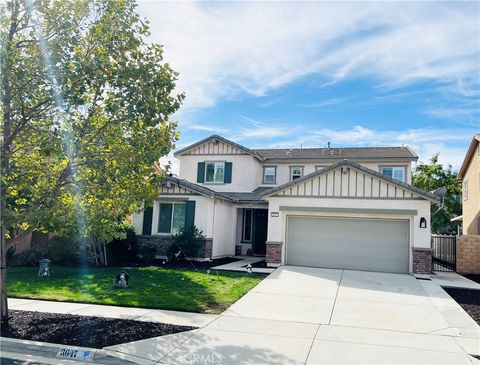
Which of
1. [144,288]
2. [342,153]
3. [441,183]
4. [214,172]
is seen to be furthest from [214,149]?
[441,183]

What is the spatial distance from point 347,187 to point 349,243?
92.7 inches

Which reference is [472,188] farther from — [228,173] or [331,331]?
[331,331]

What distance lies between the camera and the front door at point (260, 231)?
22.3 metres

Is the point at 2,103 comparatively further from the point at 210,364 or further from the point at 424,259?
the point at 424,259

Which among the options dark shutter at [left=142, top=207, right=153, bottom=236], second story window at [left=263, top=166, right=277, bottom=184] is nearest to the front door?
second story window at [left=263, top=166, right=277, bottom=184]

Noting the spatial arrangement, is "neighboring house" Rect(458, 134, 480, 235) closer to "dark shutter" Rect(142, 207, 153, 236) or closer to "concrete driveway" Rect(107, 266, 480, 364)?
"concrete driveway" Rect(107, 266, 480, 364)

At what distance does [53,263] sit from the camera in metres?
17.0

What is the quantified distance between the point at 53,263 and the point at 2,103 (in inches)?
443

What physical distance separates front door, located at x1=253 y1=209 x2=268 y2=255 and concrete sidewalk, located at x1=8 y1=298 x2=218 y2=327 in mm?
13465

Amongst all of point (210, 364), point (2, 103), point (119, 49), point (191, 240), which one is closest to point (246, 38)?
point (119, 49)

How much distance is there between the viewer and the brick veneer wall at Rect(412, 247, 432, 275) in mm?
15180

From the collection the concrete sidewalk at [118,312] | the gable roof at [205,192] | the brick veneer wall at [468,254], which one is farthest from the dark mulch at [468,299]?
the gable roof at [205,192]

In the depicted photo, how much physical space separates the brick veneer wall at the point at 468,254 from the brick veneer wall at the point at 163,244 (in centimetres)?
1121

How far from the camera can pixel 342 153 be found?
2455 centimetres
